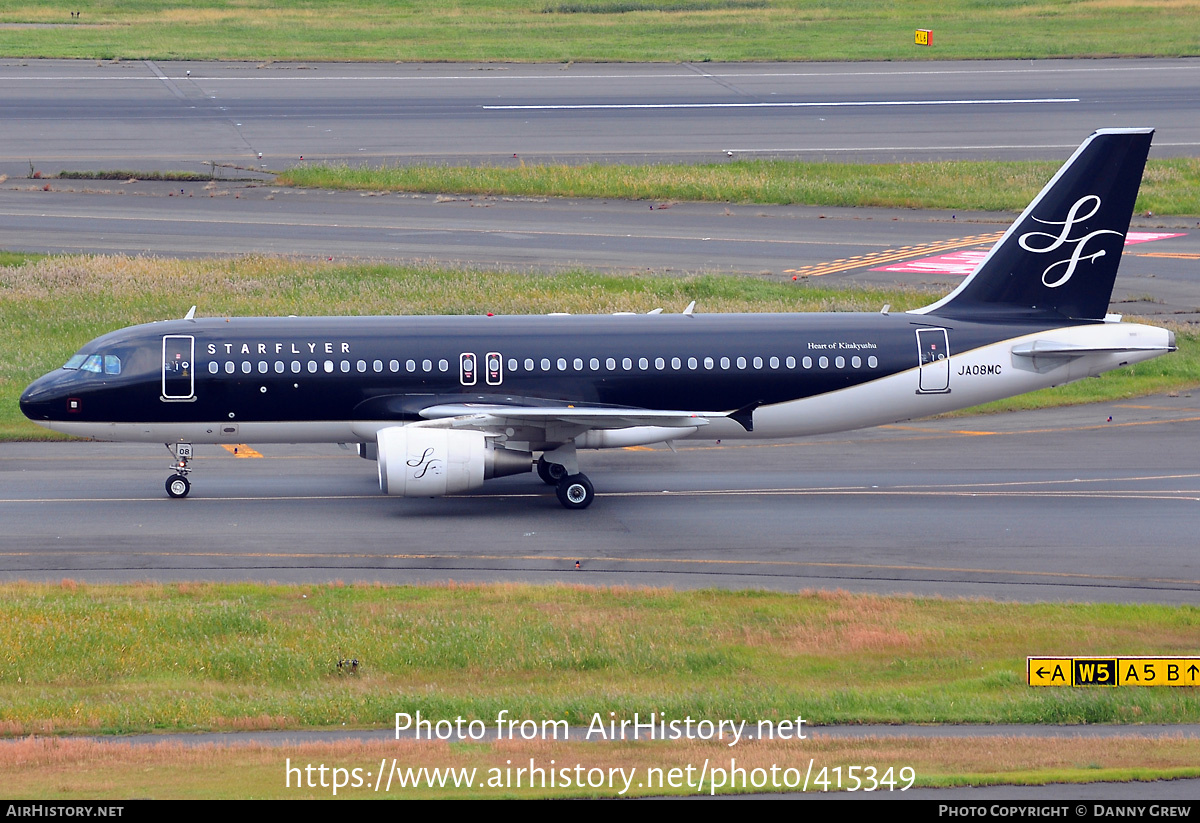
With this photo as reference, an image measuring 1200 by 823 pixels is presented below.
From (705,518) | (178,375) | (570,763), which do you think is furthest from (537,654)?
(178,375)

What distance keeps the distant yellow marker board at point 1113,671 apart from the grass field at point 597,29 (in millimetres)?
79050

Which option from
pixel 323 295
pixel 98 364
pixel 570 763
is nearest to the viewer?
pixel 570 763

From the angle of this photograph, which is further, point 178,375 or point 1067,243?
point 1067,243

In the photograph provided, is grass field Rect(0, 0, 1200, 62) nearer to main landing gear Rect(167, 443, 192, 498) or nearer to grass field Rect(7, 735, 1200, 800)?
main landing gear Rect(167, 443, 192, 498)

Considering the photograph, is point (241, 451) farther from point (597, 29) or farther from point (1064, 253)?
point (597, 29)

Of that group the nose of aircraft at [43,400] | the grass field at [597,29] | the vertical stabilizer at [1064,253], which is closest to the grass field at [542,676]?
the nose of aircraft at [43,400]

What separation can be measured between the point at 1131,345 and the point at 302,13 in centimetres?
9532

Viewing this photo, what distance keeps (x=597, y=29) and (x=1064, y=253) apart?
77321 millimetres

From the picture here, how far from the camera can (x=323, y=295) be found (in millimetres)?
54250

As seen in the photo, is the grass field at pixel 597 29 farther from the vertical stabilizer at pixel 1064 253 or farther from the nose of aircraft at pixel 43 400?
the nose of aircraft at pixel 43 400

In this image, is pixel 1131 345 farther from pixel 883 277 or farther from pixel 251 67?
pixel 251 67

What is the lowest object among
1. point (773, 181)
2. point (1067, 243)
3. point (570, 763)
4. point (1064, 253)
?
point (570, 763)

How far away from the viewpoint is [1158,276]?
57312 mm
